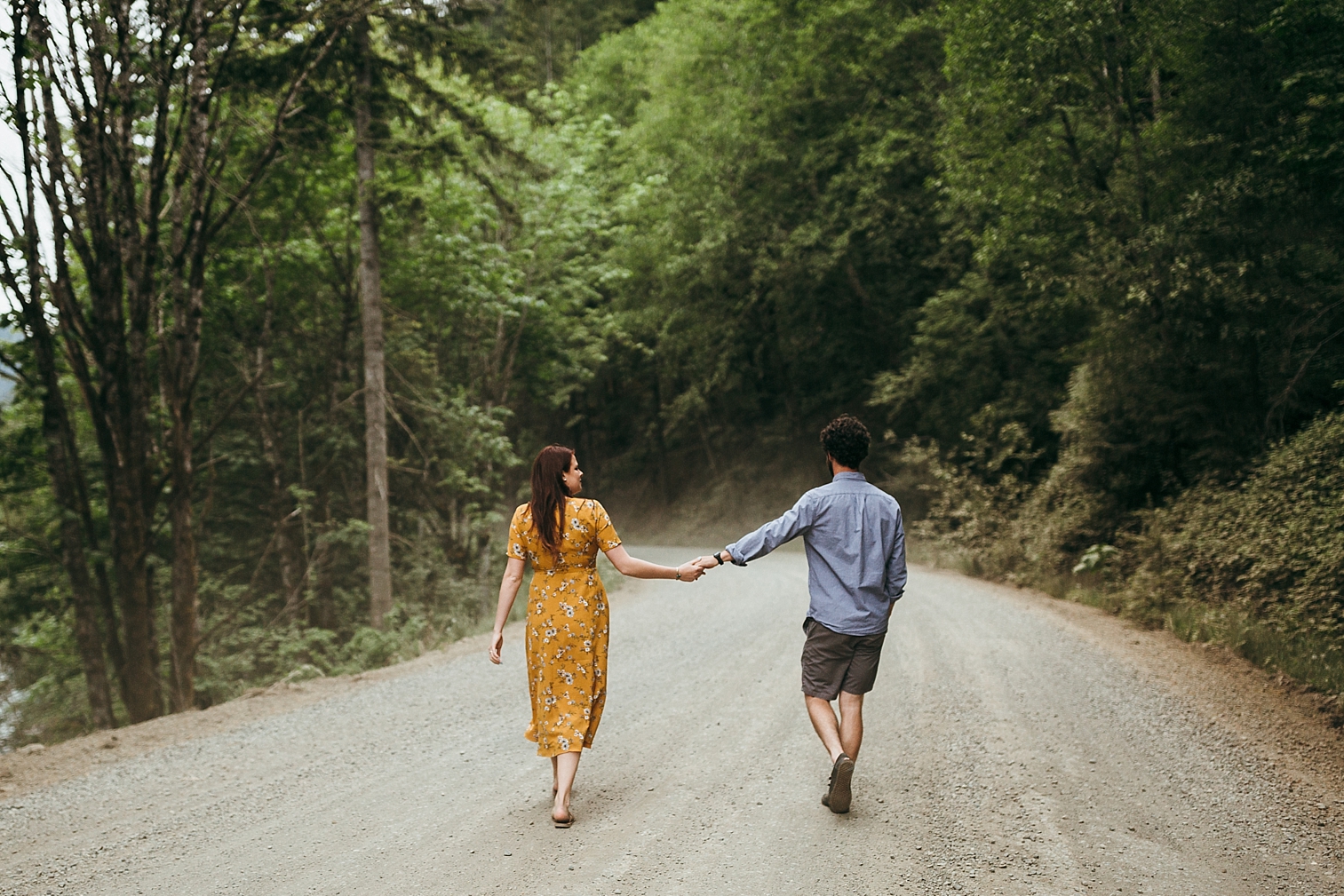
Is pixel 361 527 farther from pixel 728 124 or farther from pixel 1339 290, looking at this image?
pixel 728 124

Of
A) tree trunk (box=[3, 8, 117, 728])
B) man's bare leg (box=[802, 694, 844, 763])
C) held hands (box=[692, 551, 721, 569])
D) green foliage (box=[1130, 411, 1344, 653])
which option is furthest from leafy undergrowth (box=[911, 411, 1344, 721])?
tree trunk (box=[3, 8, 117, 728])

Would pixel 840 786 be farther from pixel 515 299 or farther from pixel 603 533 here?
pixel 515 299

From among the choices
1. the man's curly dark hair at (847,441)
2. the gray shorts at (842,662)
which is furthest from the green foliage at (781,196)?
the gray shorts at (842,662)

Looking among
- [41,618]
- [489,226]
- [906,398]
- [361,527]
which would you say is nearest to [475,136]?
[489,226]

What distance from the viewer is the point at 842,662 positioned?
4191 mm

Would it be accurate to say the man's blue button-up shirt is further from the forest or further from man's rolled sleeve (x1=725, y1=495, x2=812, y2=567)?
the forest

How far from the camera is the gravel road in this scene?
3.45m

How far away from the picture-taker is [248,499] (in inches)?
662

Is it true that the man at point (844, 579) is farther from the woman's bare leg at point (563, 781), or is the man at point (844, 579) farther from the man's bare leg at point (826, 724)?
the woman's bare leg at point (563, 781)

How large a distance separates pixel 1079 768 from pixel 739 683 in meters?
2.72

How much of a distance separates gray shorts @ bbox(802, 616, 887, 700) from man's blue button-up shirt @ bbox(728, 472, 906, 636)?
0.05 metres

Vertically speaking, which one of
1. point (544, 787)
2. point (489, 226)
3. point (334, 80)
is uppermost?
point (334, 80)

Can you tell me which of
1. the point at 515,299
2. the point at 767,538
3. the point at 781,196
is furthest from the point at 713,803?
the point at 781,196

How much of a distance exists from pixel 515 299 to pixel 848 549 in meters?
12.5
